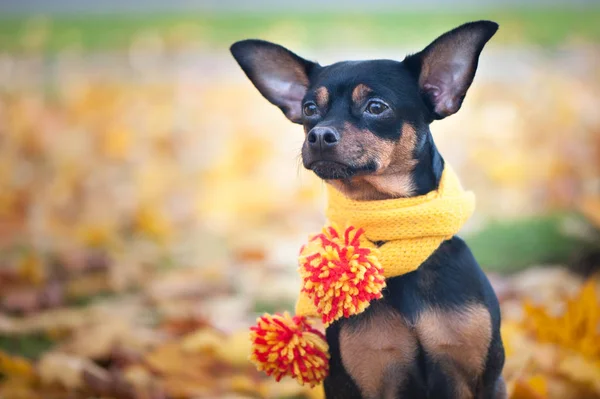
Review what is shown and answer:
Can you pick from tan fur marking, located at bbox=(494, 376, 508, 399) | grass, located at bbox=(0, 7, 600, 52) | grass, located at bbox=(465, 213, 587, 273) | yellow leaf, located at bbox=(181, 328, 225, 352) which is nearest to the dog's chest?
tan fur marking, located at bbox=(494, 376, 508, 399)

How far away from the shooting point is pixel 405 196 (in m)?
1.67

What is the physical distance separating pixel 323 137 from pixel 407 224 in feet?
0.85

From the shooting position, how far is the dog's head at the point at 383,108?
160 centimetres

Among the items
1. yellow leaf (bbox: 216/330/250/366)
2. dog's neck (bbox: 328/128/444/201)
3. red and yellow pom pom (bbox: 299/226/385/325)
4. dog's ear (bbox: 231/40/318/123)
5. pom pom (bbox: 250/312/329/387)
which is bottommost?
yellow leaf (bbox: 216/330/250/366)

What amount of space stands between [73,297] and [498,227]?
187cm

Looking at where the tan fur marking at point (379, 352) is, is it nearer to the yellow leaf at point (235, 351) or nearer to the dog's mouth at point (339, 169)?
the dog's mouth at point (339, 169)

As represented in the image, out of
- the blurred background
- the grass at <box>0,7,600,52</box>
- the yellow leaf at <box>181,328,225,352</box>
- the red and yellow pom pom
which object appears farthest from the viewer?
the grass at <box>0,7,600,52</box>

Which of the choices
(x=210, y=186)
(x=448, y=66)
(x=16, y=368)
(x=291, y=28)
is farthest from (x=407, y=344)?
(x=291, y=28)

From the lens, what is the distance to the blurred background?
7.79 feet

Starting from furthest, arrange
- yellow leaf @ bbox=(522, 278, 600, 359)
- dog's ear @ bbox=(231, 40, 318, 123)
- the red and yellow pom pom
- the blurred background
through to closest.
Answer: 1. the blurred background
2. yellow leaf @ bbox=(522, 278, 600, 359)
3. dog's ear @ bbox=(231, 40, 318, 123)
4. the red and yellow pom pom

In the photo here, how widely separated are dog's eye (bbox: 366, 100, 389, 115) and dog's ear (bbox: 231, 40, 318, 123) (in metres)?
0.25

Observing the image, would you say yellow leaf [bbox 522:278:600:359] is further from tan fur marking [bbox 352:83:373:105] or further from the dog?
tan fur marking [bbox 352:83:373:105]

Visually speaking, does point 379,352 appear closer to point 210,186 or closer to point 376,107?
point 376,107

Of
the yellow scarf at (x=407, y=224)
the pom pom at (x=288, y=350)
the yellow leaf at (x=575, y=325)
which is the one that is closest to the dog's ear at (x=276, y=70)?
the yellow scarf at (x=407, y=224)
